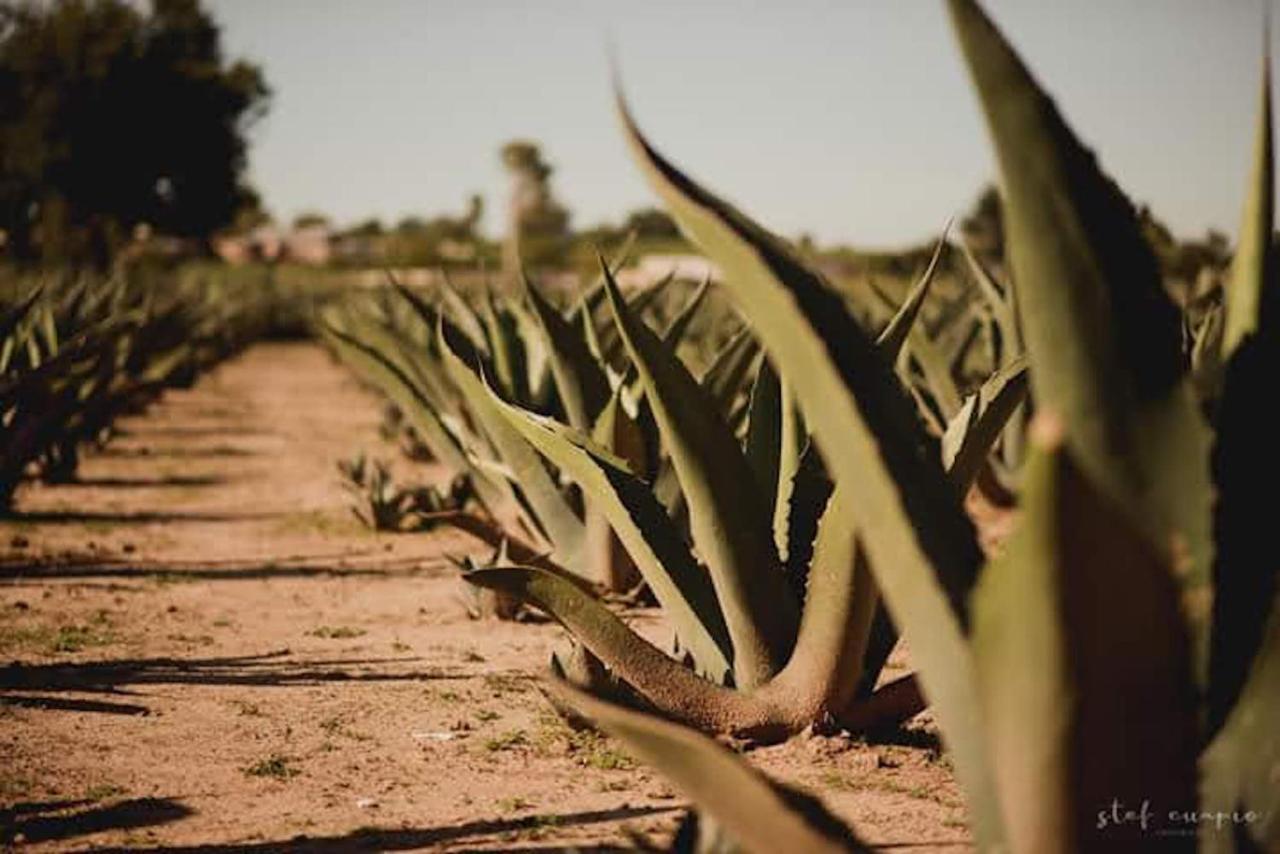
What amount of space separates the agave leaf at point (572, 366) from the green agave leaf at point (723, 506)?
3.56 ft

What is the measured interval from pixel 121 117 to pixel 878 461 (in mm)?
27431

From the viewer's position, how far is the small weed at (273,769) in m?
2.24

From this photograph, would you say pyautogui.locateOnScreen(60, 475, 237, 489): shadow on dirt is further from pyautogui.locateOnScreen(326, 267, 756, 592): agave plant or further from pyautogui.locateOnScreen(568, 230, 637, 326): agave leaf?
pyautogui.locateOnScreen(568, 230, 637, 326): agave leaf

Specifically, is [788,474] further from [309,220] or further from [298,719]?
[309,220]

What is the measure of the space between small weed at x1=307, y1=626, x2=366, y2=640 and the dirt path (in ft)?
0.03

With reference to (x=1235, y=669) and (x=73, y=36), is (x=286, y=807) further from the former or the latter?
(x=73, y=36)

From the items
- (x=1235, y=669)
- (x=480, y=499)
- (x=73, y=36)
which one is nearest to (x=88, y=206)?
(x=73, y=36)

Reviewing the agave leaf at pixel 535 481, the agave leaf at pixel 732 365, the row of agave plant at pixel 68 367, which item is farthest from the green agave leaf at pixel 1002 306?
the row of agave plant at pixel 68 367

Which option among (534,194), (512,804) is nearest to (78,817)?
(512,804)

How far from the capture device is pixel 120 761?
230 cm

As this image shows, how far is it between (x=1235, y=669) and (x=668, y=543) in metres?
1.14

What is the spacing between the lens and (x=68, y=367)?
4.25 m

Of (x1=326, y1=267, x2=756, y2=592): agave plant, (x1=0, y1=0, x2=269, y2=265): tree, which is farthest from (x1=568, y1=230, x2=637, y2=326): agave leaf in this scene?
(x1=0, y1=0, x2=269, y2=265): tree

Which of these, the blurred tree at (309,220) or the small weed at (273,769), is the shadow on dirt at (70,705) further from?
the blurred tree at (309,220)
